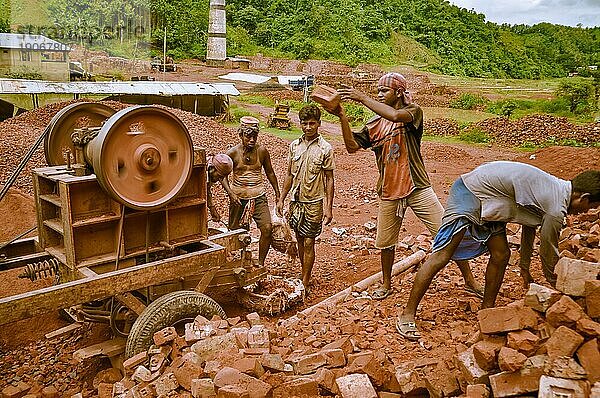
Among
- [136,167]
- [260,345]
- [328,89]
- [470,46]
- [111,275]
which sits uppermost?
[470,46]

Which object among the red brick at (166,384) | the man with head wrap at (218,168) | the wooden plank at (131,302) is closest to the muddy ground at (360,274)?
the wooden plank at (131,302)

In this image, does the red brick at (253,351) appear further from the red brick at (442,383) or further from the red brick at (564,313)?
the red brick at (564,313)

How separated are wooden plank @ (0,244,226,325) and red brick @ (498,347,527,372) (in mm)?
2644

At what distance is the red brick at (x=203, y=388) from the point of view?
335 centimetres

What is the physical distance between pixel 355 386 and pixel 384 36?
55.6 metres

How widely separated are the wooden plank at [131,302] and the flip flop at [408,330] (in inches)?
80.8

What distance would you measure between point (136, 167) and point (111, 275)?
870 millimetres

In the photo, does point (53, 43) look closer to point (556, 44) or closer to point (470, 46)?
point (470, 46)

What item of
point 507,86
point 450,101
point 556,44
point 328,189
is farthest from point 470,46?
point 328,189

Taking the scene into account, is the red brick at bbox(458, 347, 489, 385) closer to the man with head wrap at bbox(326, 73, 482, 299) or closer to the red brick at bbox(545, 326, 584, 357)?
the red brick at bbox(545, 326, 584, 357)

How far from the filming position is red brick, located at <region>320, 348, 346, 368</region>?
Answer: 363 centimetres

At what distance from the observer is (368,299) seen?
5.16 m

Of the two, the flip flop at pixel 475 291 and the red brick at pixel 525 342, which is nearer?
the red brick at pixel 525 342

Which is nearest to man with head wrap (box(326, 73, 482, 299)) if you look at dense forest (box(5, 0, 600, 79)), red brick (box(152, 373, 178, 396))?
red brick (box(152, 373, 178, 396))
